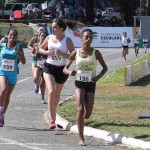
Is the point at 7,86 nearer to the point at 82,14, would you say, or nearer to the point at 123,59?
the point at 123,59

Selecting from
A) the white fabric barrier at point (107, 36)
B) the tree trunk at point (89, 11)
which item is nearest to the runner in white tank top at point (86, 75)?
the white fabric barrier at point (107, 36)

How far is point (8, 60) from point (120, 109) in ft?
11.1

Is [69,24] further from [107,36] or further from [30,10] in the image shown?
[30,10]

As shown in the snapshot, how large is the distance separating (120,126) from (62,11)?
51.6 m

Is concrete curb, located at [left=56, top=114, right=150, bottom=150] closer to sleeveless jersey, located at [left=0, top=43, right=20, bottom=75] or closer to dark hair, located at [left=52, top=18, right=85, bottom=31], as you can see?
sleeveless jersey, located at [left=0, top=43, right=20, bottom=75]

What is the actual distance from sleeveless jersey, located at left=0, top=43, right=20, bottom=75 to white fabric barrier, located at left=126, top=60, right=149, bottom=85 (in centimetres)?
904

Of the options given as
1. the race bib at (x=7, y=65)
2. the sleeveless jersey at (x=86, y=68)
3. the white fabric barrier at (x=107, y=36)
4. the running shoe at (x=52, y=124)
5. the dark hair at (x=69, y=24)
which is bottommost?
the white fabric barrier at (x=107, y=36)

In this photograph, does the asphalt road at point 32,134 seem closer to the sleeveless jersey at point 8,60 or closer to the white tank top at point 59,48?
the sleeveless jersey at point 8,60

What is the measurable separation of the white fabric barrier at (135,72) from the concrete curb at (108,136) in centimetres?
898

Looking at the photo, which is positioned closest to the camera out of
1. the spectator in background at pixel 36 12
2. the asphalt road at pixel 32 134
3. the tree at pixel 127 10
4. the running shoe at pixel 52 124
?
the asphalt road at pixel 32 134

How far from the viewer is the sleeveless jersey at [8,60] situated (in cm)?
1282

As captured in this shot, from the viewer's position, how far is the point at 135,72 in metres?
23.6

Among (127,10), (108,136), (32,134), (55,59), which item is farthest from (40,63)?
(127,10)

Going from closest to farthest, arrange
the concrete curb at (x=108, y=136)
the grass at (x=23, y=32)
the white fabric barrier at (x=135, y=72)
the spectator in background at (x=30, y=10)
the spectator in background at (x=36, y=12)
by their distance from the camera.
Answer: the concrete curb at (x=108, y=136), the white fabric barrier at (x=135, y=72), the grass at (x=23, y=32), the spectator in background at (x=36, y=12), the spectator in background at (x=30, y=10)
